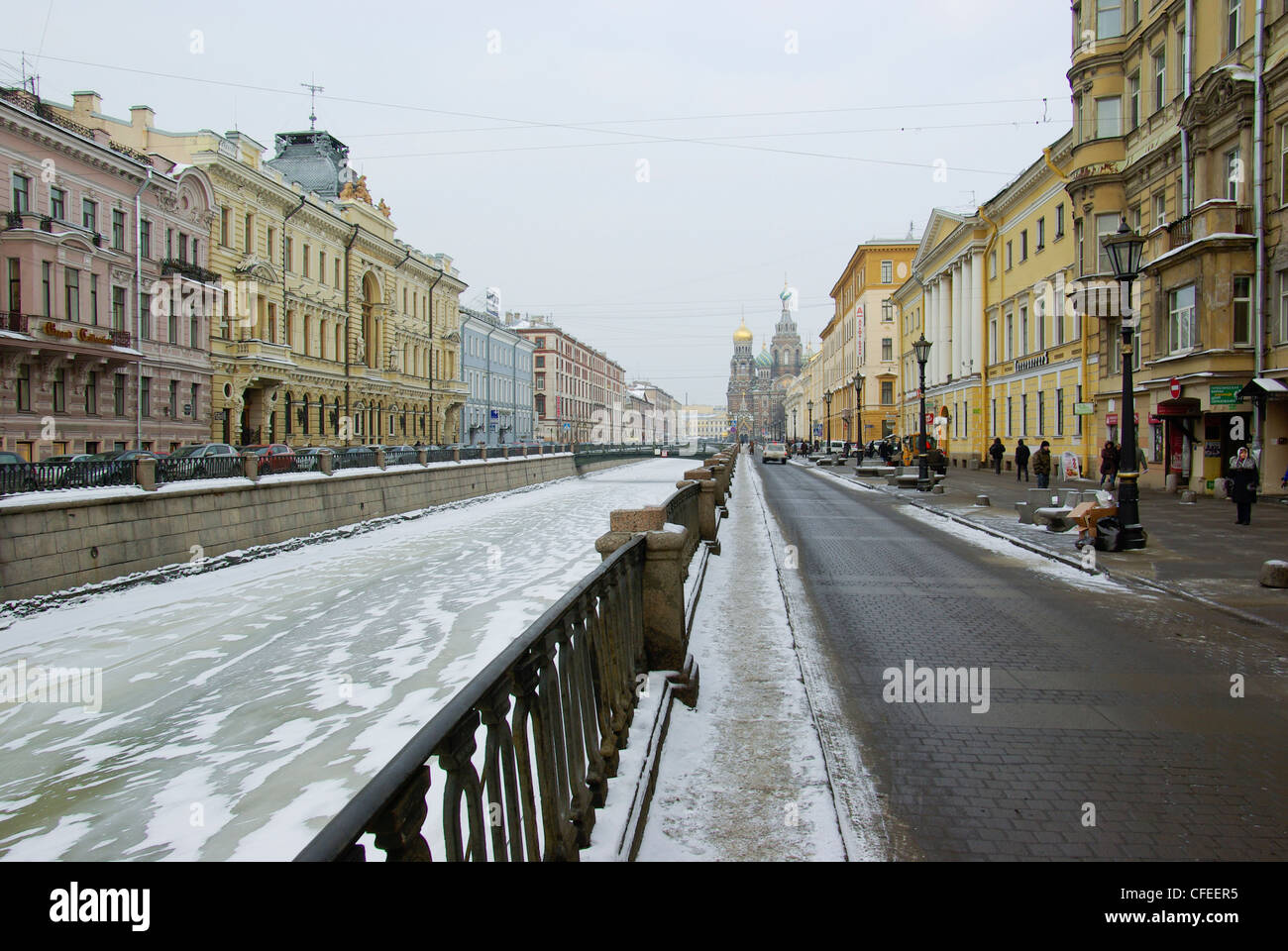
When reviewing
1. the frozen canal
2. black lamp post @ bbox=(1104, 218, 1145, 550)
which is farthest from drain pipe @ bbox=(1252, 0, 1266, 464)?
the frozen canal

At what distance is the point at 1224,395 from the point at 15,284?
34.2 metres

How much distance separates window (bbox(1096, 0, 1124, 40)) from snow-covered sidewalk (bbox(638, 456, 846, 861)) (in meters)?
29.3

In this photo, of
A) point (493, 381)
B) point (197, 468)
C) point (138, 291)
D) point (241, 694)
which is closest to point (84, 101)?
point (138, 291)

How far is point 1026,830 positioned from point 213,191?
39807mm

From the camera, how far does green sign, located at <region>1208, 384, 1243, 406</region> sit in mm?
21422

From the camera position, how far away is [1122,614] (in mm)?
9383

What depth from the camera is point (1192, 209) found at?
2266cm

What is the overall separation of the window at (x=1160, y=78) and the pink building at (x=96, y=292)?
3395 centimetres

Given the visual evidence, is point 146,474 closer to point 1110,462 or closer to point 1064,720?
point 1064,720

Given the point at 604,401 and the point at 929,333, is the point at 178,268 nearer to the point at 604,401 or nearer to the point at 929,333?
the point at 929,333

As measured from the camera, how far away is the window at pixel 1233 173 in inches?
843

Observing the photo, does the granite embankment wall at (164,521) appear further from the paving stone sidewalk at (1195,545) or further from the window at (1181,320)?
the window at (1181,320)

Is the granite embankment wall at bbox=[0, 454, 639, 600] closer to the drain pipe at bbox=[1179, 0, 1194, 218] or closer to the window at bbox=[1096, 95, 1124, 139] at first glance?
the drain pipe at bbox=[1179, 0, 1194, 218]

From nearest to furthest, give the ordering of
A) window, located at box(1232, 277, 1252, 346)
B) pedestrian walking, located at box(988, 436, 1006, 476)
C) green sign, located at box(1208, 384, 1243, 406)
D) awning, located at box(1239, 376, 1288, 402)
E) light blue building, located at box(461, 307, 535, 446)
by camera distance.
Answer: awning, located at box(1239, 376, 1288, 402) < green sign, located at box(1208, 384, 1243, 406) < window, located at box(1232, 277, 1252, 346) < pedestrian walking, located at box(988, 436, 1006, 476) < light blue building, located at box(461, 307, 535, 446)
